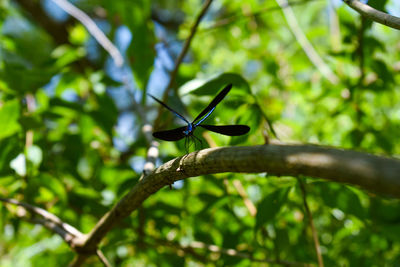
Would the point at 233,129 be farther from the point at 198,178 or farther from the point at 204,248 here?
the point at 198,178

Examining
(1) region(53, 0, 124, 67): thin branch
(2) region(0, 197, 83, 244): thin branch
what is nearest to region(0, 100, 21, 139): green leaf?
(2) region(0, 197, 83, 244): thin branch

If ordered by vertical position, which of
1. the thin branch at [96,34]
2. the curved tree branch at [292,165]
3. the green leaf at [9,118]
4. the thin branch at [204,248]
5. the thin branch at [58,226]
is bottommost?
the thin branch at [204,248]

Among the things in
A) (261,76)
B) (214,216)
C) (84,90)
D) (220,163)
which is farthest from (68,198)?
(261,76)

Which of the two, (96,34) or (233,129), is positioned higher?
(96,34)

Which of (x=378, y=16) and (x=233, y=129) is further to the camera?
(x=233, y=129)

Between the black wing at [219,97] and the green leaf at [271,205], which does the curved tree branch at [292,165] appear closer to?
the black wing at [219,97]

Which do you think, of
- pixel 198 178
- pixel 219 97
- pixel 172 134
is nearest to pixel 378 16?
pixel 219 97

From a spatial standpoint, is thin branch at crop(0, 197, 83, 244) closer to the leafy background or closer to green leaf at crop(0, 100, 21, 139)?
the leafy background

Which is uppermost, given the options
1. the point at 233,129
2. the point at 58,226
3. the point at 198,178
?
the point at 233,129

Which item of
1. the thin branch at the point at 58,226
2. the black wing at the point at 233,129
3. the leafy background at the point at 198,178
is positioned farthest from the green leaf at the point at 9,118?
the black wing at the point at 233,129
